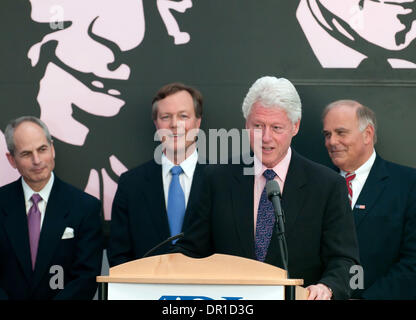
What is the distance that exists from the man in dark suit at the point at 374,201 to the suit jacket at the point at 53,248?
4.85 feet

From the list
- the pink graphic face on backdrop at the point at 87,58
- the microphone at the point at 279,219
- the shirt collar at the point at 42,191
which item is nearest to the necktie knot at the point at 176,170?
the pink graphic face on backdrop at the point at 87,58

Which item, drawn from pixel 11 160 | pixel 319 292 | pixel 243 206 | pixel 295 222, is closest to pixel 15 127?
pixel 11 160

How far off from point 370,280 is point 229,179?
4.12ft

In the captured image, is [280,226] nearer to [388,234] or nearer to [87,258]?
[388,234]

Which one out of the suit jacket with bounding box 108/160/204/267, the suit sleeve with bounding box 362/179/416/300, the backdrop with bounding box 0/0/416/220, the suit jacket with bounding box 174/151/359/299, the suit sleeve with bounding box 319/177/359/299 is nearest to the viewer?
the suit sleeve with bounding box 319/177/359/299

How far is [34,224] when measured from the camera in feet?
13.5

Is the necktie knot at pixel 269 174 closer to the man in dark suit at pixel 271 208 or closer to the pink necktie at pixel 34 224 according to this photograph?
the man in dark suit at pixel 271 208

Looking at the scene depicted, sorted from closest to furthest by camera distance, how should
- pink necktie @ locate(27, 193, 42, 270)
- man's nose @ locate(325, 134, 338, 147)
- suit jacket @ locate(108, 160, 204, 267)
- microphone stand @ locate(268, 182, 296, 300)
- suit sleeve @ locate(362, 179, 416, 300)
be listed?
microphone stand @ locate(268, 182, 296, 300) → suit sleeve @ locate(362, 179, 416, 300) → suit jacket @ locate(108, 160, 204, 267) → pink necktie @ locate(27, 193, 42, 270) → man's nose @ locate(325, 134, 338, 147)

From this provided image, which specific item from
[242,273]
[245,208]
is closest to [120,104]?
[245,208]

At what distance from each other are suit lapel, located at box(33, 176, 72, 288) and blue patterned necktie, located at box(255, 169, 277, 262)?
1426 mm

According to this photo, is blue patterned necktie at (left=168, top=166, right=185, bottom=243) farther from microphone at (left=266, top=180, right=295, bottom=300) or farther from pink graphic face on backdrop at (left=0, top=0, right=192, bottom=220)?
microphone at (left=266, top=180, right=295, bottom=300)

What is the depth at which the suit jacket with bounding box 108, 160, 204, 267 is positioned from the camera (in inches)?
155

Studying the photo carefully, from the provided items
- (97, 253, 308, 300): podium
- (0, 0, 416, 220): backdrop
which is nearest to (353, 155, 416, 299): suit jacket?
(0, 0, 416, 220): backdrop

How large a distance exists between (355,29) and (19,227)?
7.76 ft
